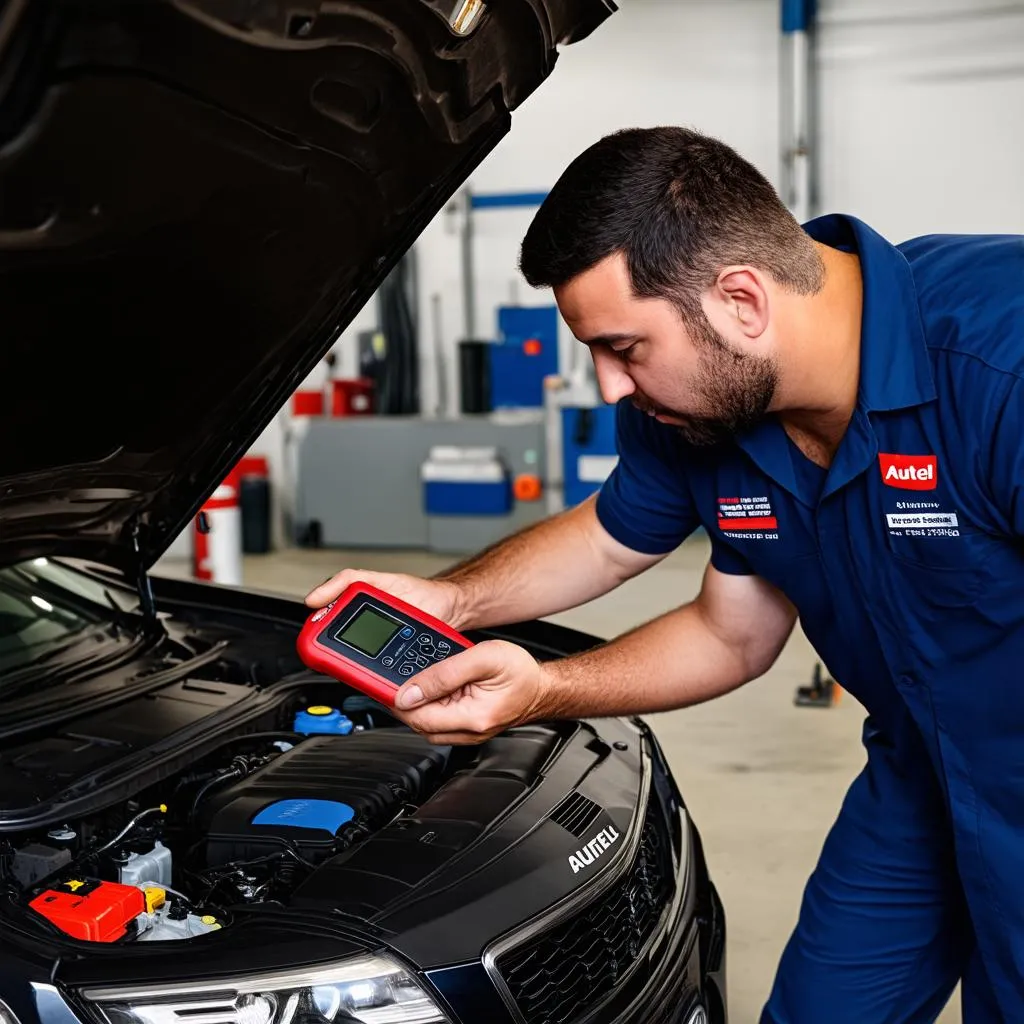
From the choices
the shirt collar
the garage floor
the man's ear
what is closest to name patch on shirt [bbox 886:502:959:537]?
the shirt collar

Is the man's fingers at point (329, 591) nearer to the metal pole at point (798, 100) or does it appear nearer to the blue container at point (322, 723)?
the blue container at point (322, 723)

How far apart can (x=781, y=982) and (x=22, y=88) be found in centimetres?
153

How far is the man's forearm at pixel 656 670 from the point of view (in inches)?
66.2

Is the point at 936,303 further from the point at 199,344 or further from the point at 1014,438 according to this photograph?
the point at 199,344

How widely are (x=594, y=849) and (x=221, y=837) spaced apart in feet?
1.61

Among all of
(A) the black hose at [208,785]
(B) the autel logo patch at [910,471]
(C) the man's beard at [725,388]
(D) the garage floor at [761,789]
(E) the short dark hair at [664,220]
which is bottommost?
(D) the garage floor at [761,789]

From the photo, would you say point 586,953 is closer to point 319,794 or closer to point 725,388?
point 319,794

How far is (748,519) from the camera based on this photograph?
1705 millimetres

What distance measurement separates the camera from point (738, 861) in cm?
309

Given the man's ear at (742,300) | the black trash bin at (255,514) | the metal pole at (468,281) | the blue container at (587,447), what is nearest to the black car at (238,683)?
the man's ear at (742,300)

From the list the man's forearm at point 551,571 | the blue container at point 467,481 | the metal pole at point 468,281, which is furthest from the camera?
the metal pole at point 468,281

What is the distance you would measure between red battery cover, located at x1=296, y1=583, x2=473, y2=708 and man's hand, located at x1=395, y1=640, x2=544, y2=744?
33mm

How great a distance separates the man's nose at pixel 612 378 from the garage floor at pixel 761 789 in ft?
4.90

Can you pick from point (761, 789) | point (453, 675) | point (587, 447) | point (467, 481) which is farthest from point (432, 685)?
point (467, 481)
